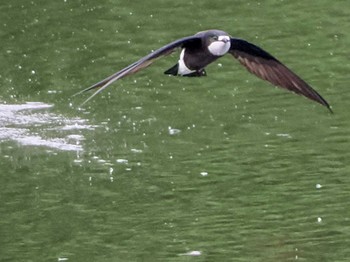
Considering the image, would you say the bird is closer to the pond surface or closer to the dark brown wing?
the dark brown wing

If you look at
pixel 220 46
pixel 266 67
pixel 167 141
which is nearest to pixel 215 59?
pixel 220 46

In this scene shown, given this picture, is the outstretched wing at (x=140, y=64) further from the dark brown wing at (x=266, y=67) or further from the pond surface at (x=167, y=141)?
the pond surface at (x=167, y=141)

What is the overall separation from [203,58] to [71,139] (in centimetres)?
337

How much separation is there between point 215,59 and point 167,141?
3005mm

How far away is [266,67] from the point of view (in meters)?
7.50

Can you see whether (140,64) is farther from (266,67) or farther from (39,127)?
(39,127)

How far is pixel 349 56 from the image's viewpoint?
1198cm

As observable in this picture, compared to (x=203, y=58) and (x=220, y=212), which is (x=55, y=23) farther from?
(x=203, y=58)

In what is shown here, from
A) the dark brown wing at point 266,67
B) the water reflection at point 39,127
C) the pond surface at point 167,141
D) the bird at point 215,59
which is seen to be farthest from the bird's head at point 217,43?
the water reflection at point 39,127

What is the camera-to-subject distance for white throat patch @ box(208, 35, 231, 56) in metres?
6.86

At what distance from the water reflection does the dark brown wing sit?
8.57 feet

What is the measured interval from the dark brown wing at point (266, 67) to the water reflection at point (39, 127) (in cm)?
261

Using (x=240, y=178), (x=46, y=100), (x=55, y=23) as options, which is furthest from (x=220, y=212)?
(x=55, y=23)

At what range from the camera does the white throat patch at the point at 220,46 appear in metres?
6.86
